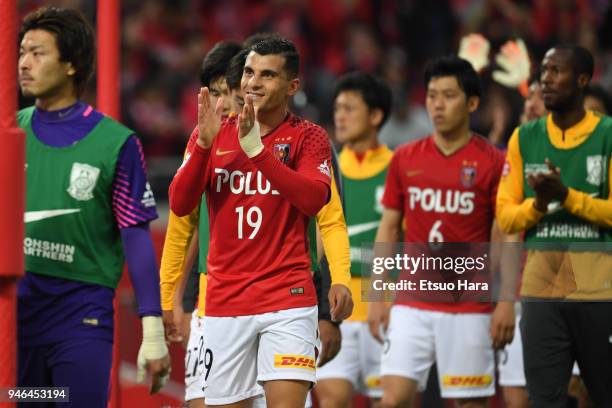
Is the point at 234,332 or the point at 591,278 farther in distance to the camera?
the point at 591,278

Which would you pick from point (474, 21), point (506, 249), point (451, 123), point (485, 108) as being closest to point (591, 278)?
point (506, 249)

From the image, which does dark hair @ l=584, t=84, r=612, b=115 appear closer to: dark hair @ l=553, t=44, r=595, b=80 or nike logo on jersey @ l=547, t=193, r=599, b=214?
dark hair @ l=553, t=44, r=595, b=80

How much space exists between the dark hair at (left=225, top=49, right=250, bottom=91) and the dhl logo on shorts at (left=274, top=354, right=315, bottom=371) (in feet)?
5.00

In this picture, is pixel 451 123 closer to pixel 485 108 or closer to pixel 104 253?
pixel 104 253

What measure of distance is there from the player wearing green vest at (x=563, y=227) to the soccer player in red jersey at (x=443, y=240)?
0.68 meters

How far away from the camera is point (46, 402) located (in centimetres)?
552

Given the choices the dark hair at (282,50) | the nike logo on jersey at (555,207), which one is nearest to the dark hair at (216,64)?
the dark hair at (282,50)

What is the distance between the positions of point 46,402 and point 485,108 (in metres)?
9.55

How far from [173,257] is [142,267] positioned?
791 mm

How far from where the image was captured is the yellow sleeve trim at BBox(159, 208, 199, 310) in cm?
652

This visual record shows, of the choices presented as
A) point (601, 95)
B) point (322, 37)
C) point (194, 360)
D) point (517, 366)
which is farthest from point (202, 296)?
point (322, 37)

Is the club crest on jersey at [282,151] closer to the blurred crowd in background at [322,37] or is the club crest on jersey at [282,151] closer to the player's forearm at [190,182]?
the player's forearm at [190,182]

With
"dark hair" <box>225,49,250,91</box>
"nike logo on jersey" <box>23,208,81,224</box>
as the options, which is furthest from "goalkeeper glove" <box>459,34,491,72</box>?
"nike logo on jersey" <box>23,208,81,224</box>

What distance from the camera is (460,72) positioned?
27.5ft
